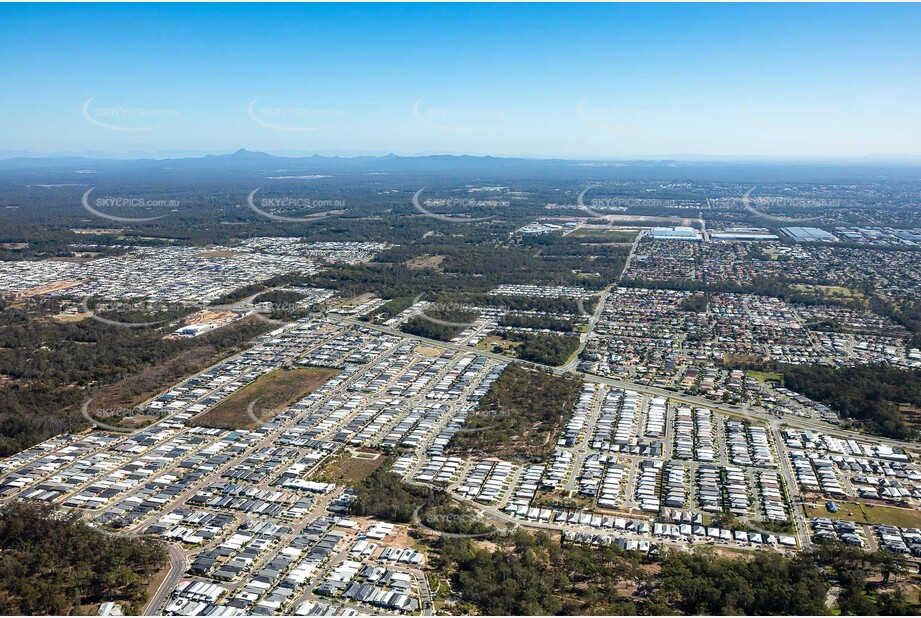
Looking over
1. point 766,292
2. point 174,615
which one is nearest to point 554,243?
point 766,292

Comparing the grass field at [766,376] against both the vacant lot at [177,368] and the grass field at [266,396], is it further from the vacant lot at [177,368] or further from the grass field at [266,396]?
the vacant lot at [177,368]

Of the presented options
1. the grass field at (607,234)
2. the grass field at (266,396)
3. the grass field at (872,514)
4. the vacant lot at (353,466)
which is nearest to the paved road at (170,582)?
the vacant lot at (353,466)

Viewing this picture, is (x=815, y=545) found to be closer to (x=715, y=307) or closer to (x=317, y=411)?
(x=317, y=411)

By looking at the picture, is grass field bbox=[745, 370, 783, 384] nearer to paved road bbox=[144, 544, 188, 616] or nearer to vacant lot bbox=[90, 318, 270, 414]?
paved road bbox=[144, 544, 188, 616]

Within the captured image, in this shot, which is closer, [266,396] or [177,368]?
[266,396]

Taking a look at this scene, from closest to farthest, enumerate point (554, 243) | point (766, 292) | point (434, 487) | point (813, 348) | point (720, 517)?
point (720, 517) → point (434, 487) → point (813, 348) → point (766, 292) → point (554, 243)

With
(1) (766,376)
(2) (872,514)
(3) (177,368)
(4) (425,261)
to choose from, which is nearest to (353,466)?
(3) (177,368)

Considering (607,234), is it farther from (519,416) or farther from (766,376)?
(519,416)

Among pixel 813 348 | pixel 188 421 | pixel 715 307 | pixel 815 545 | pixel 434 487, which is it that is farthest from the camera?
pixel 715 307
